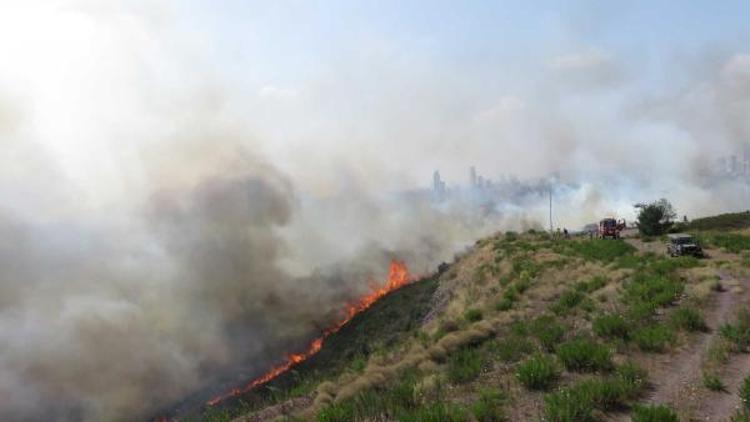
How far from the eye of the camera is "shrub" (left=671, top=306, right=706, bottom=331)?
18.1 meters

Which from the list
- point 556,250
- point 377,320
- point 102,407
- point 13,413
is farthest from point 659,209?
point 13,413

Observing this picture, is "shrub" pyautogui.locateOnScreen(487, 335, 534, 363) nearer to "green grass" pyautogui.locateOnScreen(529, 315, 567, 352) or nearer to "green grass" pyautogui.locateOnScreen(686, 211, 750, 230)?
"green grass" pyautogui.locateOnScreen(529, 315, 567, 352)

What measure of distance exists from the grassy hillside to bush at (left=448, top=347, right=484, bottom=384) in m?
0.04

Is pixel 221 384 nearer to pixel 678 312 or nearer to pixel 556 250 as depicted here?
pixel 556 250

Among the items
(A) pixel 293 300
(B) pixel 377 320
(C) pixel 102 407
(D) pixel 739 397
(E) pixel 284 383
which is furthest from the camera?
(A) pixel 293 300

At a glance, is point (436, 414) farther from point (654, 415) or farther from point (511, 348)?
point (511, 348)

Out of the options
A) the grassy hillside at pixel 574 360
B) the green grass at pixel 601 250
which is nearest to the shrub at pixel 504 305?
the grassy hillside at pixel 574 360

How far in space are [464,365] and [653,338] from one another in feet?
19.5

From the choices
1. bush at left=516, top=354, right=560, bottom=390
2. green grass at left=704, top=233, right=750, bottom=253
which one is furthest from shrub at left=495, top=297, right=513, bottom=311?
green grass at left=704, top=233, right=750, bottom=253

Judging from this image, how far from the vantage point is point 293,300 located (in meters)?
73.6

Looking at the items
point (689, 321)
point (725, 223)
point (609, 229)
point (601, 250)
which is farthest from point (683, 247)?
point (725, 223)

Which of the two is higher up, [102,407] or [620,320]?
[620,320]

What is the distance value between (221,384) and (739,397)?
54.5 m

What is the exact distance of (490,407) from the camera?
41.2ft
